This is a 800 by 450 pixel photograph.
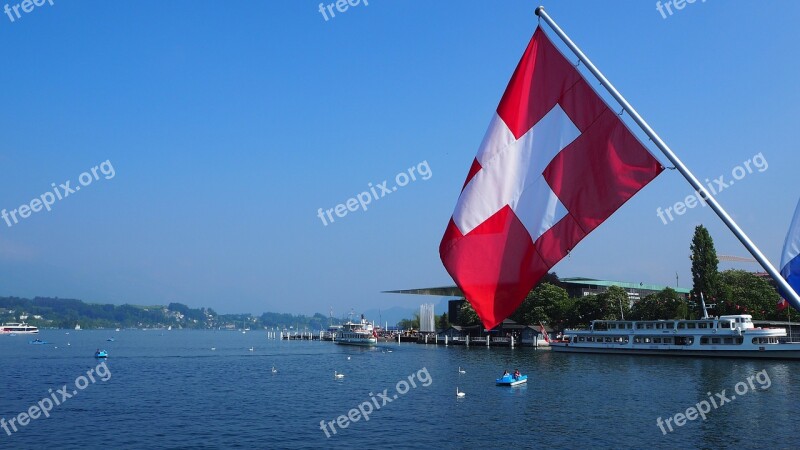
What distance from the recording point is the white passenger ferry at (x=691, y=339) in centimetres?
10544

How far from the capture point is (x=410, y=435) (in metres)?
46.5

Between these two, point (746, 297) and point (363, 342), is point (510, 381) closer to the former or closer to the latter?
point (746, 297)

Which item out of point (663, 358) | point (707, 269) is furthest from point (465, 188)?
point (707, 269)

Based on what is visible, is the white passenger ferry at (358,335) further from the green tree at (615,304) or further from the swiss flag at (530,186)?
the swiss flag at (530,186)

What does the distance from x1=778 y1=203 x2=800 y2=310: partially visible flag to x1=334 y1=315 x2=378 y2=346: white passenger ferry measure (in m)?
154

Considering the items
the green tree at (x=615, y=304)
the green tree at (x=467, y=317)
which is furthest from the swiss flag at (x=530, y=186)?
the green tree at (x=467, y=317)

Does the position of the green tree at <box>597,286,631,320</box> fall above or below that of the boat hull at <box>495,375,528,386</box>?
above

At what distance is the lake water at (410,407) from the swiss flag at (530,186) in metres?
31.4

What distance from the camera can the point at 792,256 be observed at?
19234 mm

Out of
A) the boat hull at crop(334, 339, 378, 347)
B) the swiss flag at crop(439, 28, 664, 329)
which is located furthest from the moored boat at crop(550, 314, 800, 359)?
the swiss flag at crop(439, 28, 664, 329)

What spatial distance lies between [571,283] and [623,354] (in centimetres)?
6980

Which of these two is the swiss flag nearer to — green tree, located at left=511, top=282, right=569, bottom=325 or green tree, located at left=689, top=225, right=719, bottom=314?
green tree, located at left=689, top=225, right=719, bottom=314

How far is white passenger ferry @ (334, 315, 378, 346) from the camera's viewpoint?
563 feet

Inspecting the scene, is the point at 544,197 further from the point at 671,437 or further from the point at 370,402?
the point at 370,402
